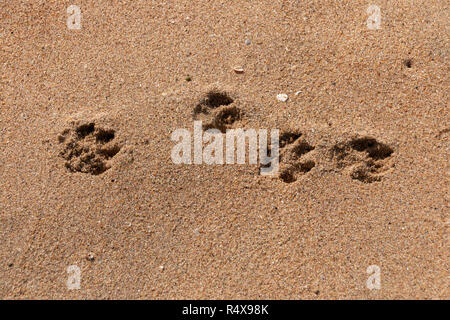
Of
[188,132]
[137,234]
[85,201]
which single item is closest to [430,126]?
[188,132]

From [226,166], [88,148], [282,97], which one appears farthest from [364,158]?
[88,148]

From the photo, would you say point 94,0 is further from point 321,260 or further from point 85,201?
point 321,260

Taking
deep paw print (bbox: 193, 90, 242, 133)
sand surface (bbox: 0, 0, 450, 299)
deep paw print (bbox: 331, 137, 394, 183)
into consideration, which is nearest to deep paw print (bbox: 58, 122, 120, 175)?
sand surface (bbox: 0, 0, 450, 299)

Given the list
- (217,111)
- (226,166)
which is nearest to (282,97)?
(217,111)

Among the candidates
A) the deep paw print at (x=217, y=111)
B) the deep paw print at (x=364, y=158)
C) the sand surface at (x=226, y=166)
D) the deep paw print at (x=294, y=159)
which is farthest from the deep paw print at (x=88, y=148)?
the deep paw print at (x=364, y=158)

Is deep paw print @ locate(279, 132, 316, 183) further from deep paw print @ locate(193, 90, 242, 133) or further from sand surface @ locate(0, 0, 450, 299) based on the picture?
deep paw print @ locate(193, 90, 242, 133)

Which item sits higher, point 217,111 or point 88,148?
point 217,111

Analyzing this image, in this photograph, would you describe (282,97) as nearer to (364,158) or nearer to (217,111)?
(217,111)

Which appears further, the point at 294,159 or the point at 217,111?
the point at 217,111
